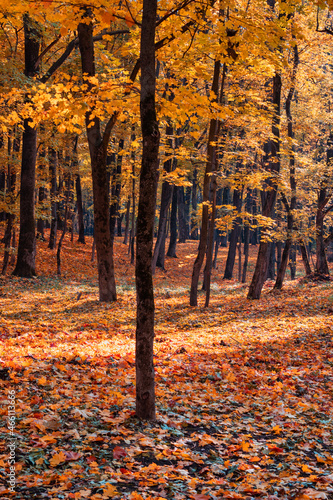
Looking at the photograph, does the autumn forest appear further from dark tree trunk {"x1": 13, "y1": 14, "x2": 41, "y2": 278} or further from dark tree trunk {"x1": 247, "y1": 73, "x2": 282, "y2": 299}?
dark tree trunk {"x1": 247, "y1": 73, "x2": 282, "y2": 299}

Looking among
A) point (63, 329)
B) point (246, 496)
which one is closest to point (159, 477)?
point (246, 496)

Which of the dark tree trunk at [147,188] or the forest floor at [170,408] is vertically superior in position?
the dark tree trunk at [147,188]

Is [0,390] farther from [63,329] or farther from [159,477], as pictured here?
[63,329]

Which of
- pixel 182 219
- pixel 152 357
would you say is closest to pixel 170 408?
pixel 152 357

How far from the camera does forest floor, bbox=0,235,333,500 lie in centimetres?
333

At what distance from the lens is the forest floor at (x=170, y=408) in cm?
333

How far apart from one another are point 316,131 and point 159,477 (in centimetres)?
1939

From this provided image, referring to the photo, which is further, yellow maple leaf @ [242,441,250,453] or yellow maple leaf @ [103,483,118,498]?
yellow maple leaf @ [242,441,250,453]

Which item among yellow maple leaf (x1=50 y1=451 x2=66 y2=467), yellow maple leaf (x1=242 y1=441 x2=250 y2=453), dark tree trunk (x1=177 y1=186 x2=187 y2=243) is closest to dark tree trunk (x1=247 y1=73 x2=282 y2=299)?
yellow maple leaf (x1=242 y1=441 x2=250 y2=453)

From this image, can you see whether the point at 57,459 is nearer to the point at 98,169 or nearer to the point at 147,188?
the point at 147,188

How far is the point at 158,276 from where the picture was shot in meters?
24.2

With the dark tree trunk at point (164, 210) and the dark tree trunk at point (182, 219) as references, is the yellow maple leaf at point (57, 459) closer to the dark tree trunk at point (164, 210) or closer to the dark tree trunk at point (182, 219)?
the dark tree trunk at point (164, 210)

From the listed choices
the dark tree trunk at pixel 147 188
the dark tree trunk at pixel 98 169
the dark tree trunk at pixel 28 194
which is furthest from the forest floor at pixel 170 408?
the dark tree trunk at pixel 28 194

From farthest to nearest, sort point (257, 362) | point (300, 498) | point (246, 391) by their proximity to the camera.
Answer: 1. point (257, 362)
2. point (246, 391)
3. point (300, 498)
